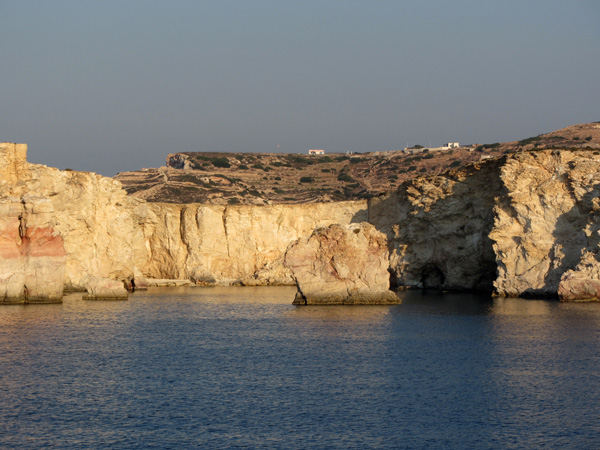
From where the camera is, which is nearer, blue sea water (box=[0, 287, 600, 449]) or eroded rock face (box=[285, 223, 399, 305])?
blue sea water (box=[0, 287, 600, 449])

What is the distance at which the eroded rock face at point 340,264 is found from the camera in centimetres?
4656

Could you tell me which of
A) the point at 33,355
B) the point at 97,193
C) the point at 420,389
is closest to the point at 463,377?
the point at 420,389

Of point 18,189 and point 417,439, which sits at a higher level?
point 18,189

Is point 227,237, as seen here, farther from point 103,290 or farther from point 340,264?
point 340,264

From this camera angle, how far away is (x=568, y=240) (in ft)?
164

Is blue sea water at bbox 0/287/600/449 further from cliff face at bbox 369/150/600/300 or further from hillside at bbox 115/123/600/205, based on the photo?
hillside at bbox 115/123/600/205

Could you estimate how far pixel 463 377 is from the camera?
2709 centimetres

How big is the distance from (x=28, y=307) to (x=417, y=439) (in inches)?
1275

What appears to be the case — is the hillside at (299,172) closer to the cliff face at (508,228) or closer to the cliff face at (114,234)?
the cliff face at (114,234)

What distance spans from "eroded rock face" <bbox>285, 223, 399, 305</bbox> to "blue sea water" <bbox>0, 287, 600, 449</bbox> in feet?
9.62

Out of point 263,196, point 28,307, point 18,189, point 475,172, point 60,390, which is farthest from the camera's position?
point 263,196

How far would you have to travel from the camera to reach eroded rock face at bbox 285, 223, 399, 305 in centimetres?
4656

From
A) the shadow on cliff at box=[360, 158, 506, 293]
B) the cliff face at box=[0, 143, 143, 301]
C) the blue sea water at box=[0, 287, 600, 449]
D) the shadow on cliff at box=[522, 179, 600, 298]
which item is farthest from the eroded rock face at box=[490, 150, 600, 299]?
the cliff face at box=[0, 143, 143, 301]

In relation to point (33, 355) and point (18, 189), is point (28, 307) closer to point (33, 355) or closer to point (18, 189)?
point (18, 189)
